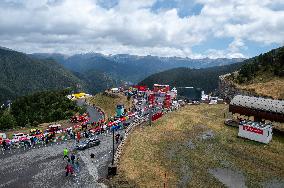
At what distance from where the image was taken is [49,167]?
142 feet

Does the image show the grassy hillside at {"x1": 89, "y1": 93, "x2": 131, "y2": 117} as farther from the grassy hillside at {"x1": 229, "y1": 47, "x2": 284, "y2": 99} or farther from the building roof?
the building roof

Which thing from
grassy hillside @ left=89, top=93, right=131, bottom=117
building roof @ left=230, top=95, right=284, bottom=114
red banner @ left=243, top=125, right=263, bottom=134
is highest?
building roof @ left=230, top=95, right=284, bottom=114

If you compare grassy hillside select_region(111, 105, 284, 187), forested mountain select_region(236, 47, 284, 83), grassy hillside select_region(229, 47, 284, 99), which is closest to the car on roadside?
grassy hillside select_region(111, 105, 284, 187)

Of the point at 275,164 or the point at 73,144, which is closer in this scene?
the point at 275,164

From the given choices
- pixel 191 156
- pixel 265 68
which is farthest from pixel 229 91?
pixel 191 156

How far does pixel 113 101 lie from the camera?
106 metres

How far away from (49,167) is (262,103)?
42.3m

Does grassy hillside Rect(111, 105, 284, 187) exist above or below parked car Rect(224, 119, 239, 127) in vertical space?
below

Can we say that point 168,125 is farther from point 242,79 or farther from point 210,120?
point 242,79

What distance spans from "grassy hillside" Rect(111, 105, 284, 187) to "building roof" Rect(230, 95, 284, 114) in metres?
6.65

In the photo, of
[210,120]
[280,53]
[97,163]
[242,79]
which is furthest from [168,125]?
[280,53]

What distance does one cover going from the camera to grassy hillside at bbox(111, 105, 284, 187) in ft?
130

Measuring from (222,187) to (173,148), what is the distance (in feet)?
45.3

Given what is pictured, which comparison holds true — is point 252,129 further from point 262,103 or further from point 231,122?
point 262,103
